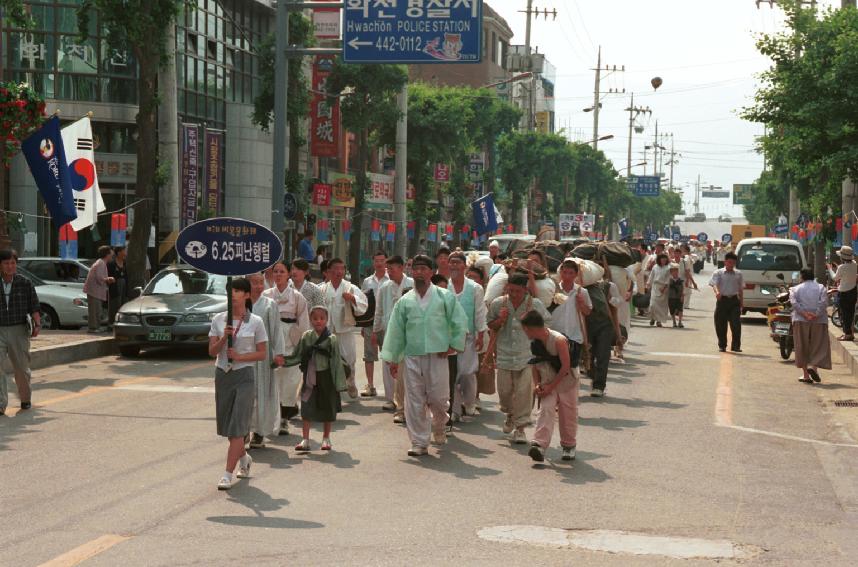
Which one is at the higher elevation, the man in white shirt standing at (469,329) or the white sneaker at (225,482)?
the man in white shirt standing at (469,329)

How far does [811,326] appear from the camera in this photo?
19203mm

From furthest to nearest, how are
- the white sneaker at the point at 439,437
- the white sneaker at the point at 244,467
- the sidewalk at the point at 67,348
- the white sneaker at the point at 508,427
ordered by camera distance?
the sidewalk at the point at 67,348
the white sneaker at the point at 508,427
the white sneaker at the point at 439,437
the white sneaker at the point at 244,467

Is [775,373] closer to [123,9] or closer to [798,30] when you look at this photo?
[798,30]

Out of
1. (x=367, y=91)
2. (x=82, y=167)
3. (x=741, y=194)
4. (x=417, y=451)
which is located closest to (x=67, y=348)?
(x=82, y=167)

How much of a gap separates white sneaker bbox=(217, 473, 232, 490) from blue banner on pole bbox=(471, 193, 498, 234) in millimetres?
45243

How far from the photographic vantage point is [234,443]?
983cm

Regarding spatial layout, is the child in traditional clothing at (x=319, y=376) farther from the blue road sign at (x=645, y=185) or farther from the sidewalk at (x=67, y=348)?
the blue road sign at (x=645, y=185)

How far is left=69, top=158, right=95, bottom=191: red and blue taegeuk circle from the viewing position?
78.3 feet

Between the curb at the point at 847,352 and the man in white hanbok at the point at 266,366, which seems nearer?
the man in white hanbok at the point at 266,366

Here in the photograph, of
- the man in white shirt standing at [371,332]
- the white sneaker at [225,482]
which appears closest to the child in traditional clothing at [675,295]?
the man in white shirt standing at [371,332]

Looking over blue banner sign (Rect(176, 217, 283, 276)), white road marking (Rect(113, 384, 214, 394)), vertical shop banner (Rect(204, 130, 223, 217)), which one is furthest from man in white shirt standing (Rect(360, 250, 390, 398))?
vertical shop banner (Rect(204, 130, 223, 217))

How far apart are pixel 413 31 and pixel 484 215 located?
108 feet

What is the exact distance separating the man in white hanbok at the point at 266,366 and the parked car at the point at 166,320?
28.6 feet

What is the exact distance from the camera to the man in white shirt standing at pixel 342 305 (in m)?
14.7
